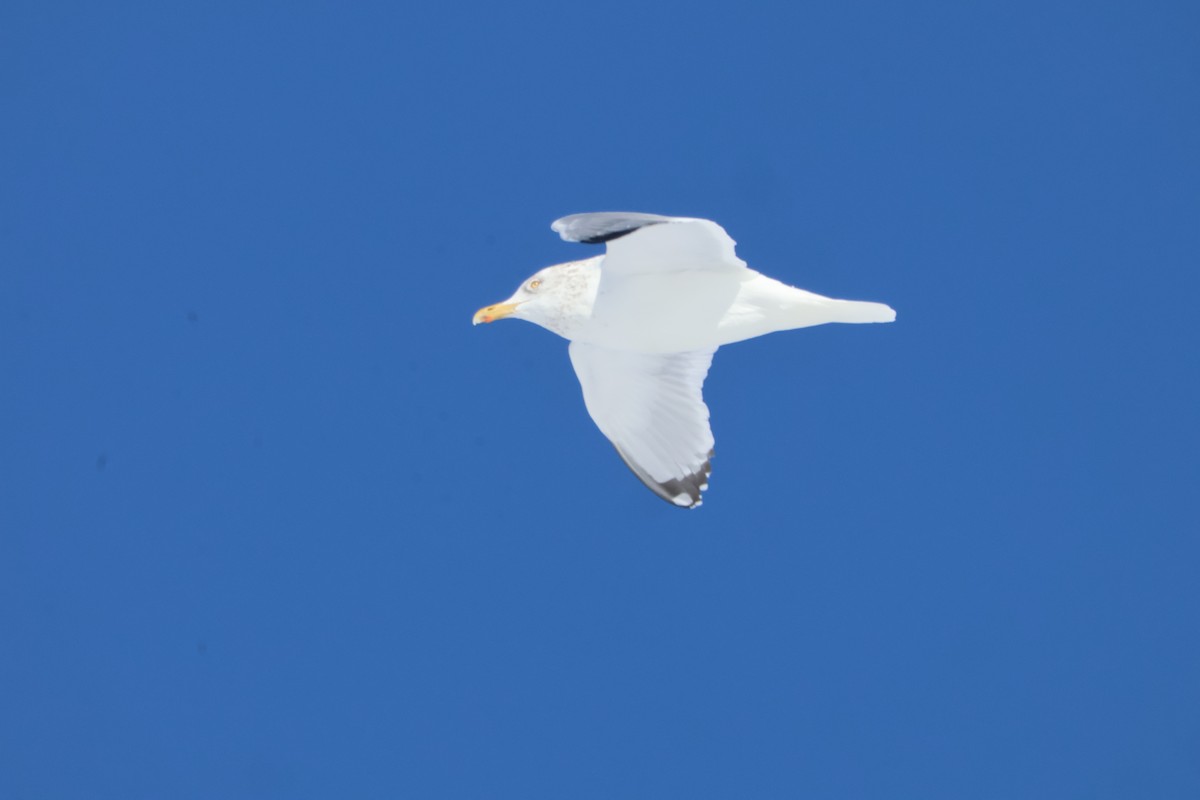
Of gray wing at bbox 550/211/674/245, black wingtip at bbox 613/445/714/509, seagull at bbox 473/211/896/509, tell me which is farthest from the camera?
black wingtip at bbox 613/445/714/509

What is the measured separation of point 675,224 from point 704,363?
0.78 meters

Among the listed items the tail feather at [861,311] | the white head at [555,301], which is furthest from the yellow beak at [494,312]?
the tail feather at [861,311]

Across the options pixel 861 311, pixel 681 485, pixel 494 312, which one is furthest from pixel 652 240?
pixel 681 485

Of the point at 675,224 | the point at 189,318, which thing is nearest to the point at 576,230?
the point at 675,224

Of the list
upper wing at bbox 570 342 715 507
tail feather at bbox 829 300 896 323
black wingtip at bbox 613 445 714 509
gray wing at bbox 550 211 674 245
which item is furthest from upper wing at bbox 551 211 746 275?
black wingtip at bbox 613 445 714 509

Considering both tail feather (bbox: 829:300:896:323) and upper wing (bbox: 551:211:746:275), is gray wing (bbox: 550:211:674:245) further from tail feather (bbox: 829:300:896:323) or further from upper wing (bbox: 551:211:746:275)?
tail feather (bbox: 829:300:896:323)

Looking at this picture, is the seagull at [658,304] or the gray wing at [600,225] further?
the seagull at [658,304]

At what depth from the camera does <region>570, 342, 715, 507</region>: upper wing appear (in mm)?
3713

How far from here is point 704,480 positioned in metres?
3.79

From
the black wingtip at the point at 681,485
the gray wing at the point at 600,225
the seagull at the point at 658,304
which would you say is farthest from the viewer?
the black wingtip at the point at 681,485

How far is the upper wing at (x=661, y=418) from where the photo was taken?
3713 millimetres

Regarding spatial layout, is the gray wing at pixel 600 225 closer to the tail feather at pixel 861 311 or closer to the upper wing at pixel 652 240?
Result: the upper wing at pixel 652 240

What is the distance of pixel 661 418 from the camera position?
3.76 metres

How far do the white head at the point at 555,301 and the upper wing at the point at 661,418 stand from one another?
0.32m
